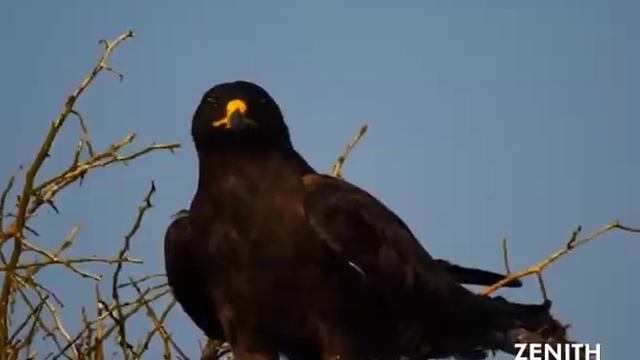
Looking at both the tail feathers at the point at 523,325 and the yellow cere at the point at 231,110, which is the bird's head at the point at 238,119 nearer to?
the yellow cere at the point at 231,110

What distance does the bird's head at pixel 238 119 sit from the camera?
9.68 feet

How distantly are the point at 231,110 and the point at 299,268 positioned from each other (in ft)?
1.85

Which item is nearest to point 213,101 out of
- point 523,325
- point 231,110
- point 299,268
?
point 231,110

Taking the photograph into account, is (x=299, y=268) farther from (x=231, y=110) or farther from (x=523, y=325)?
(x=523, y=325)

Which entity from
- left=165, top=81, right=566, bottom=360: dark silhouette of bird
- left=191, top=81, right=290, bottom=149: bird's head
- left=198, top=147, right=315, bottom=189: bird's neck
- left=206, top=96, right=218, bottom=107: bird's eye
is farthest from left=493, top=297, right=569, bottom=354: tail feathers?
left=206, top=96, right=218, bottom=107: bird's eye

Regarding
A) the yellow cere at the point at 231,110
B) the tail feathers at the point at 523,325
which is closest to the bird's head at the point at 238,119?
the yellow cere at the point at 231,110

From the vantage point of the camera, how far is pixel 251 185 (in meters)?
2.87

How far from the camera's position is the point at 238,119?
114 inches

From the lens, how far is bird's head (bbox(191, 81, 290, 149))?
2949 millimetres

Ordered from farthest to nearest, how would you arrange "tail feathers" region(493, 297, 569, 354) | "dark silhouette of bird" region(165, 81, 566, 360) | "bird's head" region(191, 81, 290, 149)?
1. "bird's head" region(191, 81, 290, 149)
2. "tail feathers" region(493, 297, 569, 354)
3. "dark silhouette of bird" region(165, 81, 566, 360)

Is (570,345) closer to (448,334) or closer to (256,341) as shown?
(448,334)

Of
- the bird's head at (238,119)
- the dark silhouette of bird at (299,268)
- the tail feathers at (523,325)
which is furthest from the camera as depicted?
the bird's head at (238,119)

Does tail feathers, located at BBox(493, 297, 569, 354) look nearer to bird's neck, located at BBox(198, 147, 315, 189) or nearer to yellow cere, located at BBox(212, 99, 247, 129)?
bird's neck, located at BBox(198, 147, 315, 189)

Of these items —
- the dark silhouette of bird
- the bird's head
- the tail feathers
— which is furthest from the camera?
the bird's head
